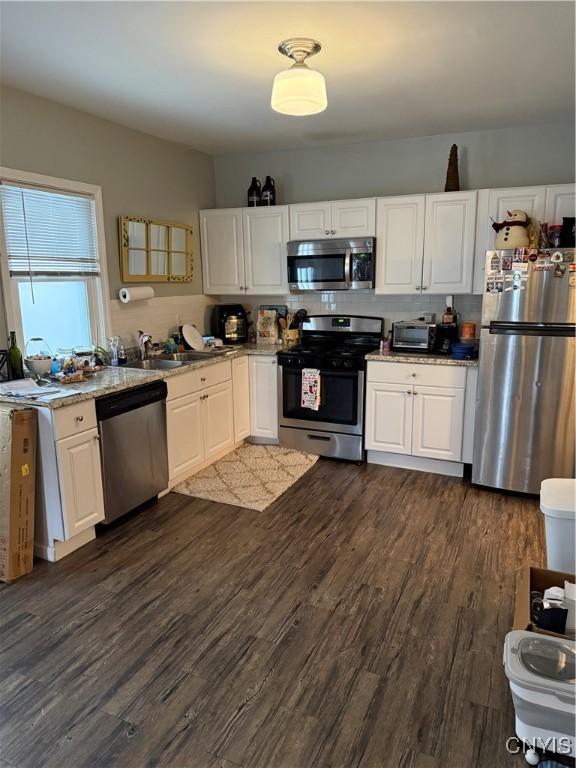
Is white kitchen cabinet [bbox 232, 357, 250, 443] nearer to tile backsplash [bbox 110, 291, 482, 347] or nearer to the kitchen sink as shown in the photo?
the kitchen sink

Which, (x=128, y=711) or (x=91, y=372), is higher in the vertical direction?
(x=91, y=372)

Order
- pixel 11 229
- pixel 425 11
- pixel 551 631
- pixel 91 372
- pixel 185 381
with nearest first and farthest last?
1. pixel 551 631
2. pixel 425 11
3. pixel 11 229
4. pixel 91 372
5. pixel 185 381

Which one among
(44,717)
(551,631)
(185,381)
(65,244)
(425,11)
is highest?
(425,11)

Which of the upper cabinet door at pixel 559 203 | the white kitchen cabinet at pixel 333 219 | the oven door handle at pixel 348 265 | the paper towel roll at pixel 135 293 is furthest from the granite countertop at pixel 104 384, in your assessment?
the upper cabinet door at pixel 559 203

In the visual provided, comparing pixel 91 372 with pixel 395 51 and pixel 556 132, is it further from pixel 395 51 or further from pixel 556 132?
pixel 556 132

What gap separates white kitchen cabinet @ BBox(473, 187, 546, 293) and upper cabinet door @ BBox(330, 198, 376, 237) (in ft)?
2.65

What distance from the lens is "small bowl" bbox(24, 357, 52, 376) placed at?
304 centimetres

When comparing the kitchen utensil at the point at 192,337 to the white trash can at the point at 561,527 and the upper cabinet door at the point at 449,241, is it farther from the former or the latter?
the white trash can at the point at 561,527

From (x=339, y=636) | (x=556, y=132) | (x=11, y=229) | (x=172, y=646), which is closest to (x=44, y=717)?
(x=172, y=646)

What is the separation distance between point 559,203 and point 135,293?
10.1 feet

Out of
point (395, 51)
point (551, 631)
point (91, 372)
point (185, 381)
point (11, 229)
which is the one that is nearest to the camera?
point (551, 631)

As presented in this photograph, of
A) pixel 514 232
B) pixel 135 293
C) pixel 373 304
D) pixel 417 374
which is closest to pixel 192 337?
→ pixel 135 293

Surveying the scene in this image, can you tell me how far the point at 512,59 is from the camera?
258 cm

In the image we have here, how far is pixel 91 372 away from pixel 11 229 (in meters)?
0.95
